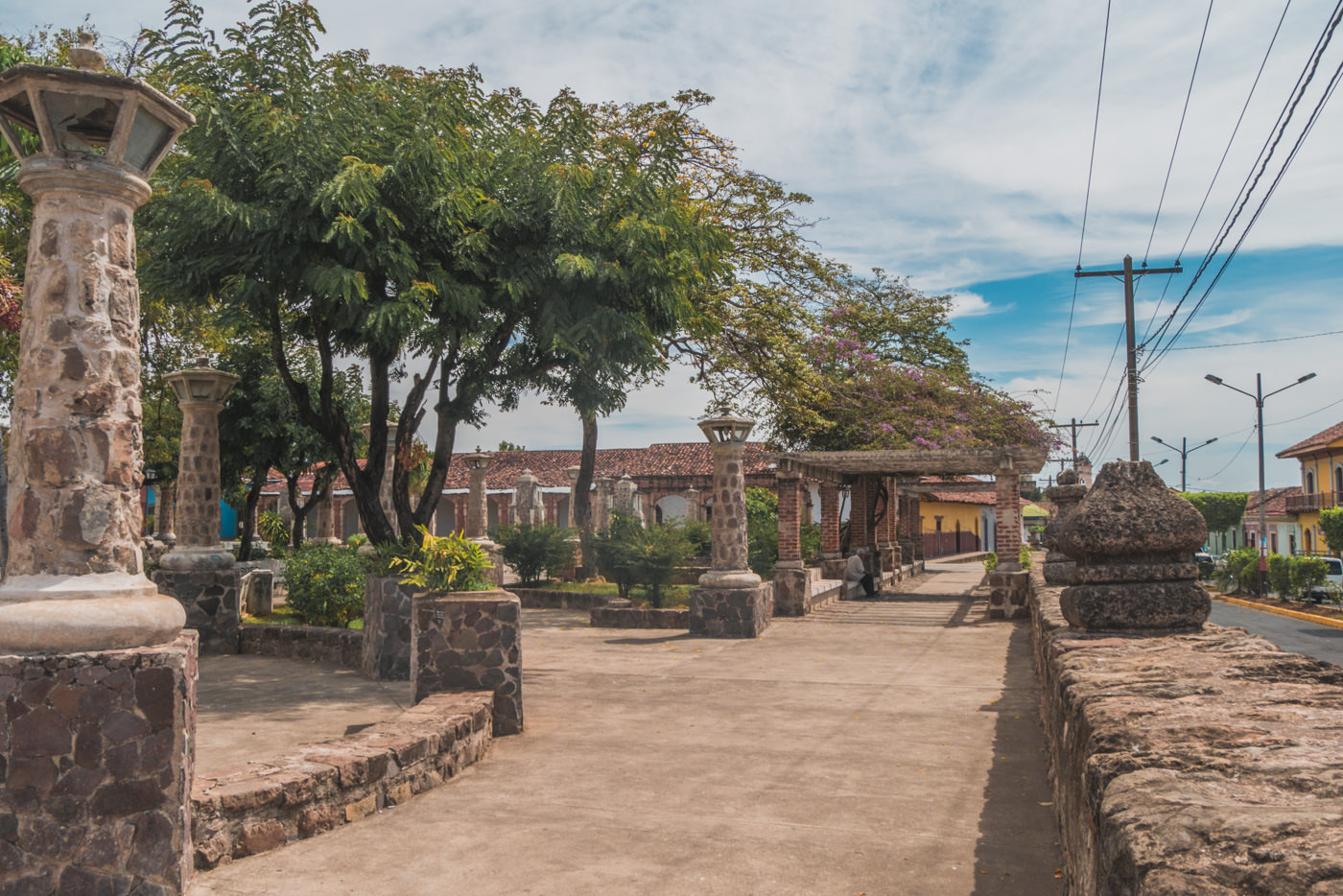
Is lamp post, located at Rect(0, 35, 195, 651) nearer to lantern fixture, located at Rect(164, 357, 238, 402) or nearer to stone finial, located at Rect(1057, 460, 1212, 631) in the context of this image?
stone finial, located at Rect(1057, 460, 1212, 631)

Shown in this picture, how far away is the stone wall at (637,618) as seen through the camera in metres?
14.9

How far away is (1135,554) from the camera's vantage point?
4555 millimetres

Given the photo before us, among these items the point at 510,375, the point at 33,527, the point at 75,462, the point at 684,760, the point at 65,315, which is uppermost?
the point at 510,375

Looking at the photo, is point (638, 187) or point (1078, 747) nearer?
point (1078, 747)

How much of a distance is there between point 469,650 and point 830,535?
1720cm

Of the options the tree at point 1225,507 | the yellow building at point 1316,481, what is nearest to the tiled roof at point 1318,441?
the yellow building at point 1316,481

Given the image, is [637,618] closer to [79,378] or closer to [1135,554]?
[1135,554]

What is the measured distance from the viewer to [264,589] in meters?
14.7

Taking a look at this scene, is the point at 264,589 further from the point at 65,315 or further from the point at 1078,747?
the point at 1078,747

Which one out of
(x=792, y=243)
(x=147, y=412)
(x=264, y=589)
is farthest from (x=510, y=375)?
(x=147, y=412)

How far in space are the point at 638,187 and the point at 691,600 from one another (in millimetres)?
6342

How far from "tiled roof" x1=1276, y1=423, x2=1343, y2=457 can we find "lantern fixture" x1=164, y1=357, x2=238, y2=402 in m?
42.6

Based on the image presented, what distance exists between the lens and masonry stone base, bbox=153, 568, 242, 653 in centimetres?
1154

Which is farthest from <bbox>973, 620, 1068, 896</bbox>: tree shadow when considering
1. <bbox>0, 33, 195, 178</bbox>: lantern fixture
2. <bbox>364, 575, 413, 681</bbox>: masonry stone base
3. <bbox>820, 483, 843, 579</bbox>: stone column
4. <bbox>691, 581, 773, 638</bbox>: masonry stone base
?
<bbox>820, 483, 843, 579</bbox>: stone column
